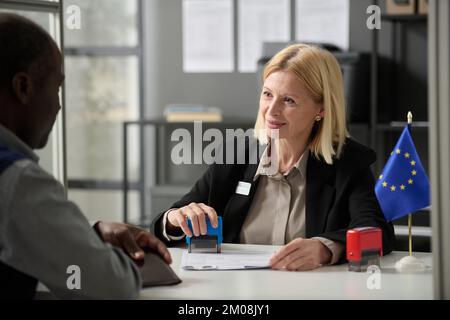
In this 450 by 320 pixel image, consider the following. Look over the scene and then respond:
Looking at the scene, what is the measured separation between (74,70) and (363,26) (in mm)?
2054

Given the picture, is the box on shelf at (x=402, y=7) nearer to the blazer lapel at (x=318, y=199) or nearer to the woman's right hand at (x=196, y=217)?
the blazer lapel at (x=318, y=199)

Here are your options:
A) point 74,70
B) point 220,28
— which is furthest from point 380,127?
point 74,70

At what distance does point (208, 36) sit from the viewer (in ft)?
17.0

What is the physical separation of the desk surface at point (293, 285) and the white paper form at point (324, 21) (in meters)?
3.25

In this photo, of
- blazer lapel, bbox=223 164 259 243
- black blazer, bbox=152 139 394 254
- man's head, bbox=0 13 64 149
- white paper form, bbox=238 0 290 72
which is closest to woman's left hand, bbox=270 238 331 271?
black blazer, bbox=152 139 394 254

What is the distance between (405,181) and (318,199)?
0.98 ft

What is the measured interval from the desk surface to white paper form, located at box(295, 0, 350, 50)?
3.25 metres

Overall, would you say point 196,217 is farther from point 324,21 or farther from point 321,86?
point 324,21

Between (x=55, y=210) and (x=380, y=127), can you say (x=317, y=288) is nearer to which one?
(x=55, y=210)

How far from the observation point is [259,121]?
2.24 meters

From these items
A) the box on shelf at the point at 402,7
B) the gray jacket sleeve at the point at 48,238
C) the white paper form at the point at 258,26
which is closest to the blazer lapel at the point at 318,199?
the gray jacket sleeve at the point at 48,238

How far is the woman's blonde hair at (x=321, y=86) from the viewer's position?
2.16m

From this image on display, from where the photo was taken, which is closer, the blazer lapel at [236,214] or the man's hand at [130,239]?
the man's hand at [130,239]

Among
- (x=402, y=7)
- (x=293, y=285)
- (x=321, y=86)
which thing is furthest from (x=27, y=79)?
(x=402, y=7)
